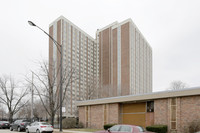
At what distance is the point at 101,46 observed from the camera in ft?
335

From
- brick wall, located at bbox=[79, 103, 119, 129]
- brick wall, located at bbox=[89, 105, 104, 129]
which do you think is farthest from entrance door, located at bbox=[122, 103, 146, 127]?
brick wall, located at bbox=[89, 105, 104, 129]

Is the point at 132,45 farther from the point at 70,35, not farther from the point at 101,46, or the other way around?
the point at 70,35

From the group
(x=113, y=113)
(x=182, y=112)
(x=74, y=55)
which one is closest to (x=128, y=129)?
(x=182, y=112)

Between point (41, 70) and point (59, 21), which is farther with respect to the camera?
point (59, 21)

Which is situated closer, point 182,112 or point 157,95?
point 182,112

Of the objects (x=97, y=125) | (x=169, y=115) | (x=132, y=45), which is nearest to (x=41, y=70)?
(x=97, y=125)

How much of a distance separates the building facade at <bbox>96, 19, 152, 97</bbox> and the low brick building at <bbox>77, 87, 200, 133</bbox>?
52001 millimetres

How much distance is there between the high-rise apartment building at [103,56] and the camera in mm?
80500

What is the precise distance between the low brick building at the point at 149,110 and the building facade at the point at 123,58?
52001 mm

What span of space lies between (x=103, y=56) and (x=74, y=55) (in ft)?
64.6

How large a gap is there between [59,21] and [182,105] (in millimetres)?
73423

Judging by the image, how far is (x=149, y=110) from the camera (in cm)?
1981

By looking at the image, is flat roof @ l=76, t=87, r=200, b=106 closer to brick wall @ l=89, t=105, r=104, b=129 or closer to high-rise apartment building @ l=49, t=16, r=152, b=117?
brick wall @ l=89, t=105, r=104, b=129

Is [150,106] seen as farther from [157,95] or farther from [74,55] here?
[74,55]
